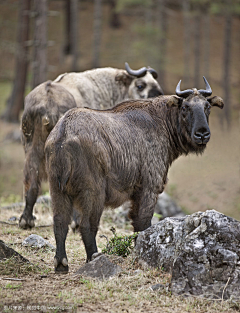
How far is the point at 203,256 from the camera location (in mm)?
4238

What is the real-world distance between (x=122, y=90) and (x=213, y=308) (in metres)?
6.46

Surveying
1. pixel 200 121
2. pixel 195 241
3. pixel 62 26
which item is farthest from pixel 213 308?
pixel 62 26

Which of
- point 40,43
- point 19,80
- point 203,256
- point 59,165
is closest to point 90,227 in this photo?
point 59,165

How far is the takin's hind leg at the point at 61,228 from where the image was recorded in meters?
4.84

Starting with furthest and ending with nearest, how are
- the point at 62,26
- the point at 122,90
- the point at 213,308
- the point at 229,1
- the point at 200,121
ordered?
the point at 62,26, the point at 229,1, the point at 122,90, the point at 200,121, the point at 213,308

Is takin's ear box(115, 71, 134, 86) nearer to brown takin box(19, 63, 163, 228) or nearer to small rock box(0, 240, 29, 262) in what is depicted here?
brown takin box(19, 63, 163, 228)

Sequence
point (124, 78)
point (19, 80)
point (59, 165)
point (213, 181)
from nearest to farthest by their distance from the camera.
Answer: point (59, 165)
point (124, 78)
point (213, 181)
point (19, 80)

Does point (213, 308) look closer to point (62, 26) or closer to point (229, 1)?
point (229, 1)

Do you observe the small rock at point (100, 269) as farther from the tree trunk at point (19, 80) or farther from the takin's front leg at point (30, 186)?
the tree trunk at point (19, 80)

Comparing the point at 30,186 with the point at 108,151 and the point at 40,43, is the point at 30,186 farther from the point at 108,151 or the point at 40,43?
the point at 40,43

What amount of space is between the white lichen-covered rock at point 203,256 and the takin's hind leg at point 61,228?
1047 millimetres

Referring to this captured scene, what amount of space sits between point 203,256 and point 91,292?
123cm

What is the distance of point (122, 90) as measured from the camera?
9.57m

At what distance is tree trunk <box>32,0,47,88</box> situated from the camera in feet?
46.6
